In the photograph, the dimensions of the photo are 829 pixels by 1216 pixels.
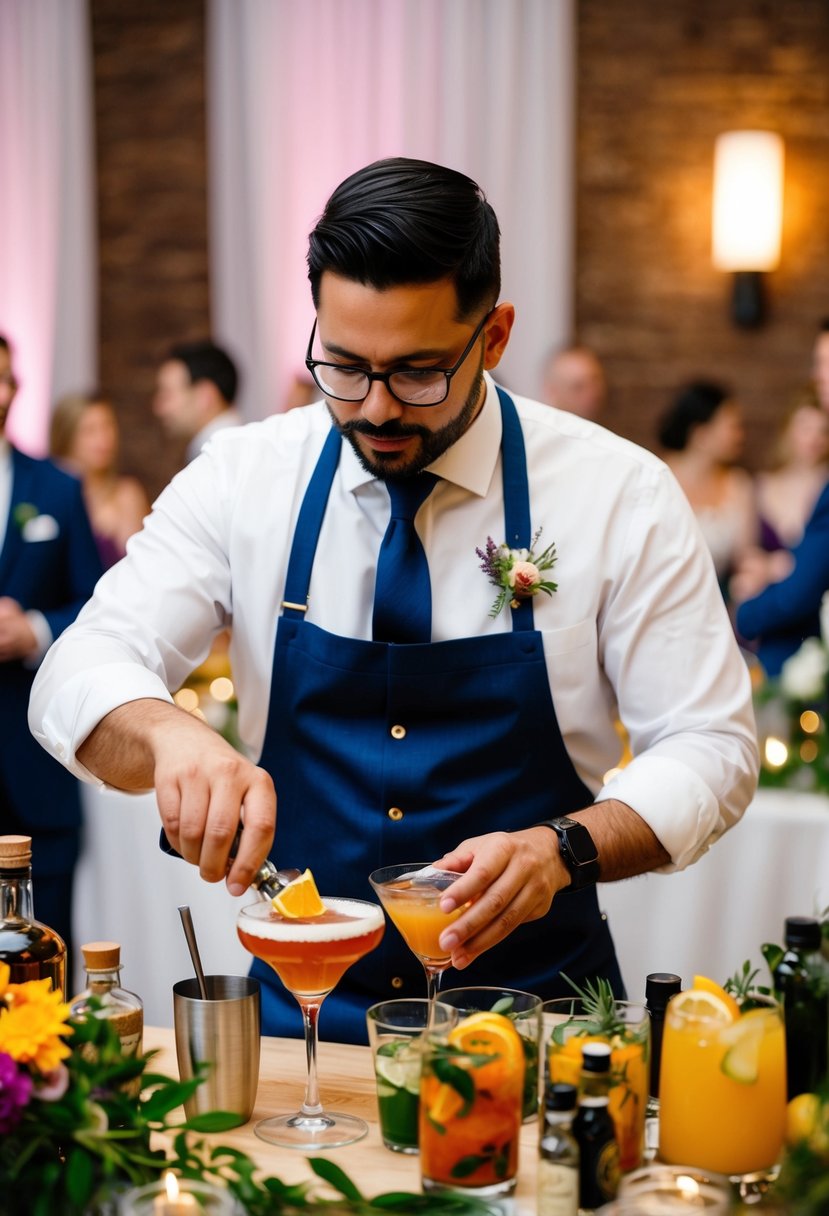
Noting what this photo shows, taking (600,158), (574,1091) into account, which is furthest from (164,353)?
(574,1091)

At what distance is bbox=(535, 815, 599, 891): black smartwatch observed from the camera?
170 cm

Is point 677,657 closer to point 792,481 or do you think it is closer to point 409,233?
point 409,233

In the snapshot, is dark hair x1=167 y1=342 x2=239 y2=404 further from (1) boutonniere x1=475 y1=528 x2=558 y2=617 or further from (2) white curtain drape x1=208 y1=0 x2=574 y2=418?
(1) boutonniere x1=475 y1=528 x2=558 y2=617

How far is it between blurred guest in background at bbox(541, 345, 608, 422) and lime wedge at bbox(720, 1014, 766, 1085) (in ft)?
15.8

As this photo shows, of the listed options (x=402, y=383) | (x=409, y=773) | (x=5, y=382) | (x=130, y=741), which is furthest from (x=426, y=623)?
(x=5, y=382)

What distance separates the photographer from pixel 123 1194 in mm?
1128

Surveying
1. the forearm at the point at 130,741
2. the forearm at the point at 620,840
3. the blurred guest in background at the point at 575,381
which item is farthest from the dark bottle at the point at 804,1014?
the blurred guest in background at the point at 575,381

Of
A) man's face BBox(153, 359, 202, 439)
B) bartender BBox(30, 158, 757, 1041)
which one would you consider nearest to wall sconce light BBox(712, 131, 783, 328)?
man's face BBox(153, 359, 202, 439)

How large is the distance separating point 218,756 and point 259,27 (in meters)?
5.83

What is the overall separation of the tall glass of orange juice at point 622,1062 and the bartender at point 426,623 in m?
0.31

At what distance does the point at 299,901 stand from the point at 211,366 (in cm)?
424

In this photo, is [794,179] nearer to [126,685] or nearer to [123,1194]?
[126,685]

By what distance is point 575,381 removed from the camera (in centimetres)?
597

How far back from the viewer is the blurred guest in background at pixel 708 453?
5.72 meters
